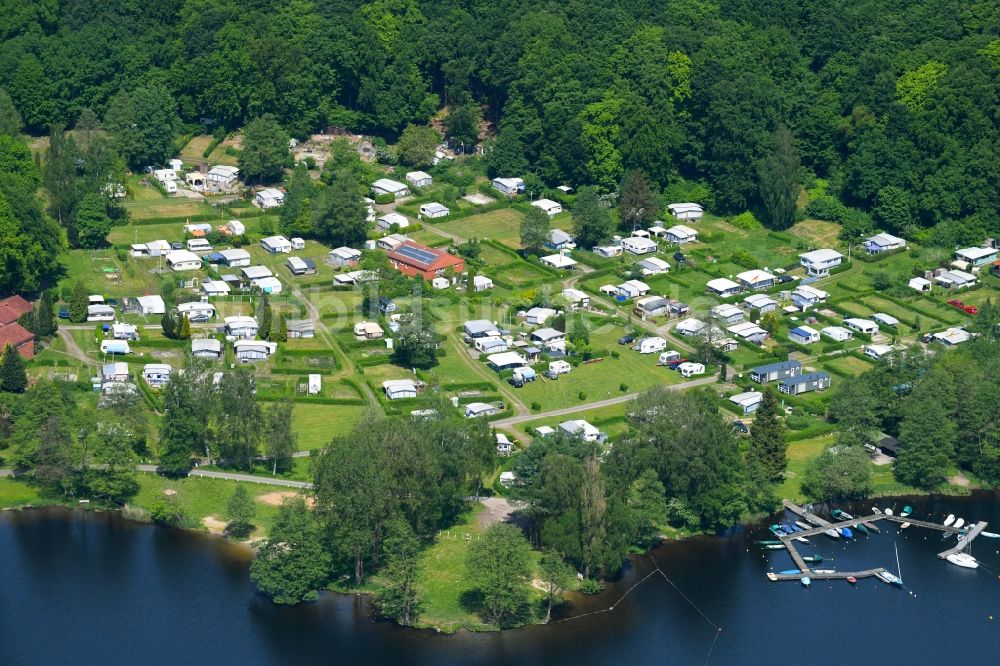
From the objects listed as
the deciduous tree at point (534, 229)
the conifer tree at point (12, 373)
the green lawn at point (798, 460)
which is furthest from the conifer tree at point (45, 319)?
the green lawn at point (798, 460)

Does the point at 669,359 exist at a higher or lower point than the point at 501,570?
lower

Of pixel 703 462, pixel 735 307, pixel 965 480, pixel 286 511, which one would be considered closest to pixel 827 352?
pixel 735 307

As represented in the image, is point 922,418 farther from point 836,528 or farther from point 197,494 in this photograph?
point 197,494

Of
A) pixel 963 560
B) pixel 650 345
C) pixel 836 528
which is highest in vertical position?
pixel 650 345

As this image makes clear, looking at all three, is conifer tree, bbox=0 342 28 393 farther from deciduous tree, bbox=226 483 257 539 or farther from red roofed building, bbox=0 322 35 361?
deciduous tree, bbox=226 483 257 539

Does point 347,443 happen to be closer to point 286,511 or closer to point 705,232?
point 286,511

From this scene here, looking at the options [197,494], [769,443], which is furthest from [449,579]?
[769,443]

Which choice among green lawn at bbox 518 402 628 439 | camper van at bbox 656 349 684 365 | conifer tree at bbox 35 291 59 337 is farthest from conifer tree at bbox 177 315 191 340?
camper van at bbox 656 349 684 365

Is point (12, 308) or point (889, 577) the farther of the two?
point (12, 308)
